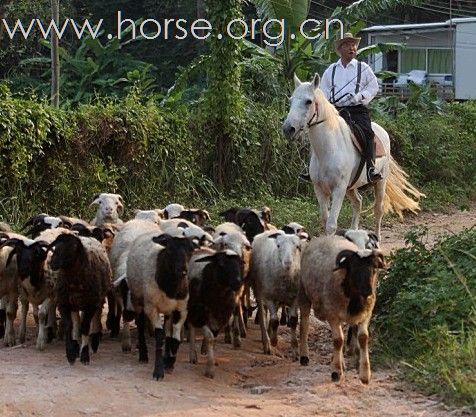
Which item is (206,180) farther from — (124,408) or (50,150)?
(124,408)

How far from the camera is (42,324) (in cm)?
1020

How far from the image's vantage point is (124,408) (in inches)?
317

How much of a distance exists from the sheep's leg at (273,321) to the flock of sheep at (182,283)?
0.01 m

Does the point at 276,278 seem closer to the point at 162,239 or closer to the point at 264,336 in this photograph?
the point at 264,336

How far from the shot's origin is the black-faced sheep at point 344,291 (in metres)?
9.04

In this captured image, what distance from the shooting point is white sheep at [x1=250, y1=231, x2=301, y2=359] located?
33.4 feet

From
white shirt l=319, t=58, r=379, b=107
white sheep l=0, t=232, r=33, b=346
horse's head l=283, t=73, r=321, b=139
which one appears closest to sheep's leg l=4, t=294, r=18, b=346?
white sheep l=0, t=232, r=33, b=346

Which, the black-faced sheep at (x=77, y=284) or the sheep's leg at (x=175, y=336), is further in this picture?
the black-faced sheep at (x=77, y=284)

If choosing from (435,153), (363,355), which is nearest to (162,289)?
(363,355)

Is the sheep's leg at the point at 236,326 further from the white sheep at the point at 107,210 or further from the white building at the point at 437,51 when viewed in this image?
the white building at the point at 437,51

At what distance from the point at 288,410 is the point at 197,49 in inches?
1067

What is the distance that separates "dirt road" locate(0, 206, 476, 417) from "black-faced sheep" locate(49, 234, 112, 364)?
0.27 meters

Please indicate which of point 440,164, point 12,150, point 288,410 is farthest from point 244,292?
point 440,164

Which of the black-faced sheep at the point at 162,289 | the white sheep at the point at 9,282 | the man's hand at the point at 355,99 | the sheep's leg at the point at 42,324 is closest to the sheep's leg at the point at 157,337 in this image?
the black-faced sheep at the point at 162,289
